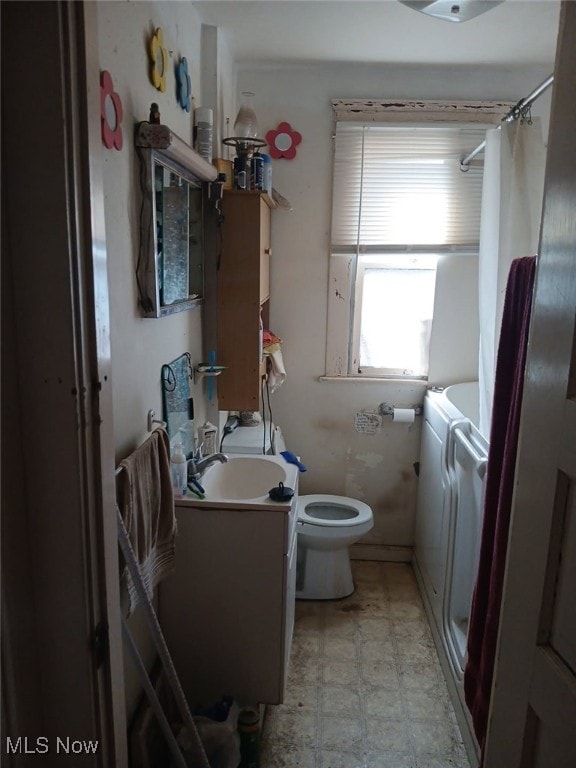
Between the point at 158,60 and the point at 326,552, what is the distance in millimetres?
2057

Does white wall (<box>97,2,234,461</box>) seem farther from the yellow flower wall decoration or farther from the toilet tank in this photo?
the toilet tank

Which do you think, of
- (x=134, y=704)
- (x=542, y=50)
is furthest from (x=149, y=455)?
(x=542, y=50)

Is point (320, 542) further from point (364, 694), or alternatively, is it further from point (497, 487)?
point (497, 487)

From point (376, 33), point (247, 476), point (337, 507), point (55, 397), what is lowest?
point (337, 507)

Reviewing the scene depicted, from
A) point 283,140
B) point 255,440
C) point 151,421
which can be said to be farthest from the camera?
point 283,140

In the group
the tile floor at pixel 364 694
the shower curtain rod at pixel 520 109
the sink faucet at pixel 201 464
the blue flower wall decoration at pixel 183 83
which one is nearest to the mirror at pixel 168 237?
the blue flower wall decoration at pixel 183 83

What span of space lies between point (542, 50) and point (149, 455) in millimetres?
2301

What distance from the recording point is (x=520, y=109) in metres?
2.04

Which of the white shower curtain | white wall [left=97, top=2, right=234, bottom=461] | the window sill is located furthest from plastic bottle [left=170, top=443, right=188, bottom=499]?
the window sill

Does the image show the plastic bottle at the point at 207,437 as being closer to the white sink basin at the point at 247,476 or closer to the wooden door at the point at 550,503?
the white sink basin at the point at 247,476

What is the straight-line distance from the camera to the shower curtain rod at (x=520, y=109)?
174 centimetres

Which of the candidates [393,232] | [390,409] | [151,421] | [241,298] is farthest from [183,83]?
[390,409]

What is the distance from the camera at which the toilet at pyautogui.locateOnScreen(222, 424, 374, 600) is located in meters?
2.50

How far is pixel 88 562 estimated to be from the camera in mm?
860
